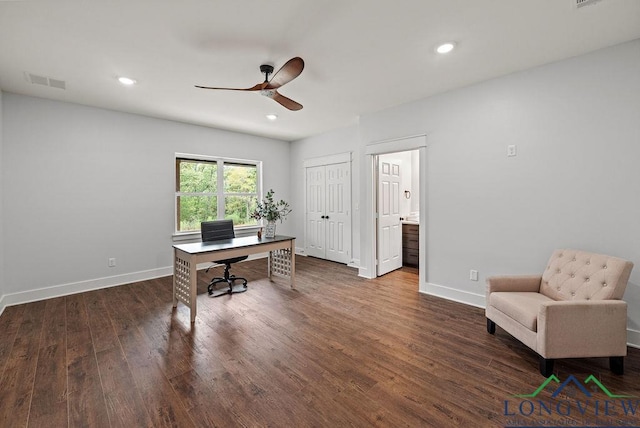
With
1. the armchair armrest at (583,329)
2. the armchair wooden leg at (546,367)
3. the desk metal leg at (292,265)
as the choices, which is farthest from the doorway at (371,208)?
the armchair wooden leg at (546,367)

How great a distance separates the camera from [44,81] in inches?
119

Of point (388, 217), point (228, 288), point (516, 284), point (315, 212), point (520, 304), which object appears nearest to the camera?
point (520, 304)

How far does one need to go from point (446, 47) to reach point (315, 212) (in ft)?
13.1

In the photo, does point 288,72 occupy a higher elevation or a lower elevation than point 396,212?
higher

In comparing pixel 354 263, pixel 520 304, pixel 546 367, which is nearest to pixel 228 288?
pixel 354 263

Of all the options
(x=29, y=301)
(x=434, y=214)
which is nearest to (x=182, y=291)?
(x=29, y=301)

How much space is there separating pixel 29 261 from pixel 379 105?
5.18 meters

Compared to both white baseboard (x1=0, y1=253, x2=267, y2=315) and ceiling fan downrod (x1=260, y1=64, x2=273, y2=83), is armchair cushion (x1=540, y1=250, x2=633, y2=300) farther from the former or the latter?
white baseboard (x1=0, y1=253, x2=267, y2=315)

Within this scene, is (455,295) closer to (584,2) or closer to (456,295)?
(456,295)

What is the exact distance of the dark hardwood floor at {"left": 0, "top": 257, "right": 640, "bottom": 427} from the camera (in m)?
1.62

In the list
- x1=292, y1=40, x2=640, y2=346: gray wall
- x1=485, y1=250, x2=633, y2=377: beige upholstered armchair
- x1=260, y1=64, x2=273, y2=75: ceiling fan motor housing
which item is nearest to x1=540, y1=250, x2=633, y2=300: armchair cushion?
x1=485, y1=250, x2=633, y2=377: beige upholstered armchair

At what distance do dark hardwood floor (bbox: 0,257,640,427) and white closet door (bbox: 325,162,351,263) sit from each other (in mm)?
2028

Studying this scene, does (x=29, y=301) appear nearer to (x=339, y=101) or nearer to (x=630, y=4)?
(x=339, y=101)

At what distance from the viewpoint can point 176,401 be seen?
1.72 m
